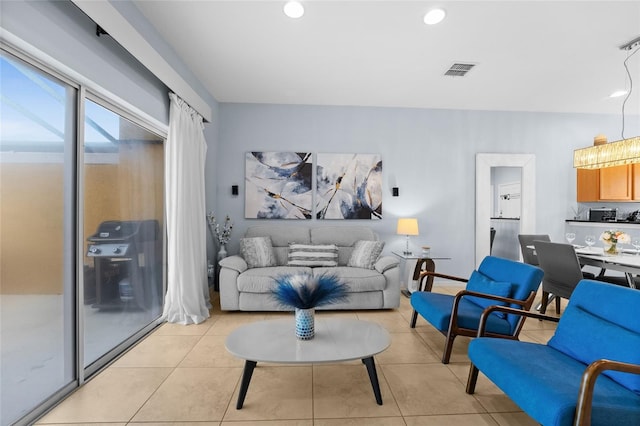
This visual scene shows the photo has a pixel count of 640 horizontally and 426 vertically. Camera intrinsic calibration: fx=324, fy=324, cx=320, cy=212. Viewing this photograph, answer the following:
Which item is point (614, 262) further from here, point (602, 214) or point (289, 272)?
point (289, 272)

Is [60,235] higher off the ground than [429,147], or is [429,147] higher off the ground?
[429,147]

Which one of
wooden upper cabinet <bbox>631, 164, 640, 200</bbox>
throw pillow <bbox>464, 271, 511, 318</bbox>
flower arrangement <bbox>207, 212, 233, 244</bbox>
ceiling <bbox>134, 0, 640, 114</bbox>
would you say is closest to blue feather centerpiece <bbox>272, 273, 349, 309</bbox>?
throw pillow <bbox>464, 271, 511, 318</bbox>

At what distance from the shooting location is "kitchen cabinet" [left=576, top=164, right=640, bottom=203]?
5.02 metres

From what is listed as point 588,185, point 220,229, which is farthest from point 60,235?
point 588,185

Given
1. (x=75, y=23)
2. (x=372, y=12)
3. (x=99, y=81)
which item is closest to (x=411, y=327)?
(x=372, y=12)

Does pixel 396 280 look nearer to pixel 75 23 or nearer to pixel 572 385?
pixel 572 385

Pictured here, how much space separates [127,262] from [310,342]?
1812 mm

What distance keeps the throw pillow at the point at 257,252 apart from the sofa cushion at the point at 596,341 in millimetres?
2979

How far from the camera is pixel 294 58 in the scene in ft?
11.0

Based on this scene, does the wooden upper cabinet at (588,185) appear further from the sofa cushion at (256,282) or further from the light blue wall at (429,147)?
the sofa cushion at (256,282)

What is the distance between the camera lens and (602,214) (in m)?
5.02

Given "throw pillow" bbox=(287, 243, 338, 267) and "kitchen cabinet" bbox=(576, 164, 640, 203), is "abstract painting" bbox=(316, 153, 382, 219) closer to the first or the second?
"throw pillow" bbox=(287, 243, 338, 267)

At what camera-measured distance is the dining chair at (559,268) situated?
3074mm

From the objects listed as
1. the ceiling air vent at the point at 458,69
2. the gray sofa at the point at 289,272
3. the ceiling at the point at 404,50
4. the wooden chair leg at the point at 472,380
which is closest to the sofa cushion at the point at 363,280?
the gray sofa at the point at 289,272
